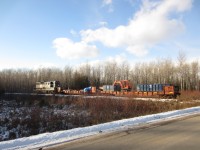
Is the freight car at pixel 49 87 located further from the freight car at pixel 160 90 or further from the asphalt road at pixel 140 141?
the asphalt road at pixel 140 141

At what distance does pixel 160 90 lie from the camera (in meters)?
41.2

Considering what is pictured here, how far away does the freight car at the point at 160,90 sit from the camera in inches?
1523

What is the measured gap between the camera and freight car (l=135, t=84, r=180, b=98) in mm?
38688

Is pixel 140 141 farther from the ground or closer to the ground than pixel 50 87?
closer to the ground

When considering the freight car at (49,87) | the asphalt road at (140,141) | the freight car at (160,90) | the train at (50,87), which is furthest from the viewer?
the freight car at (49,87)

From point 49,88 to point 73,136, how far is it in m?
58.5

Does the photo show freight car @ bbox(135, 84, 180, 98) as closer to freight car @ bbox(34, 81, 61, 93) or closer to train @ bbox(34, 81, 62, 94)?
train @ bbox(34, 81, 62, 94)

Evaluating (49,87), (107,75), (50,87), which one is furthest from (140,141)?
(107,75)

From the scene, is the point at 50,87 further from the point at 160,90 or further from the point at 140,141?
the point at 140,141

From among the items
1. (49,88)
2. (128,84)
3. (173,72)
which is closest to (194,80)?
(173,72)

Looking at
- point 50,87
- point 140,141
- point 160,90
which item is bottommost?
point 140,141

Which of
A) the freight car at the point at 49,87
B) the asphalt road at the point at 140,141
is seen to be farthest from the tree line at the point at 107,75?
the asphalt road at the point at 140,141

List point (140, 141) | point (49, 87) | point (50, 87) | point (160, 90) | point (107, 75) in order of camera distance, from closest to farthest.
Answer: point (140, 141) < point (160, 90) < point (50, 87) < point (49, 87) < point (107, 75)

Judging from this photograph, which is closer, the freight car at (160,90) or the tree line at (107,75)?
the freight car at (160,90)
